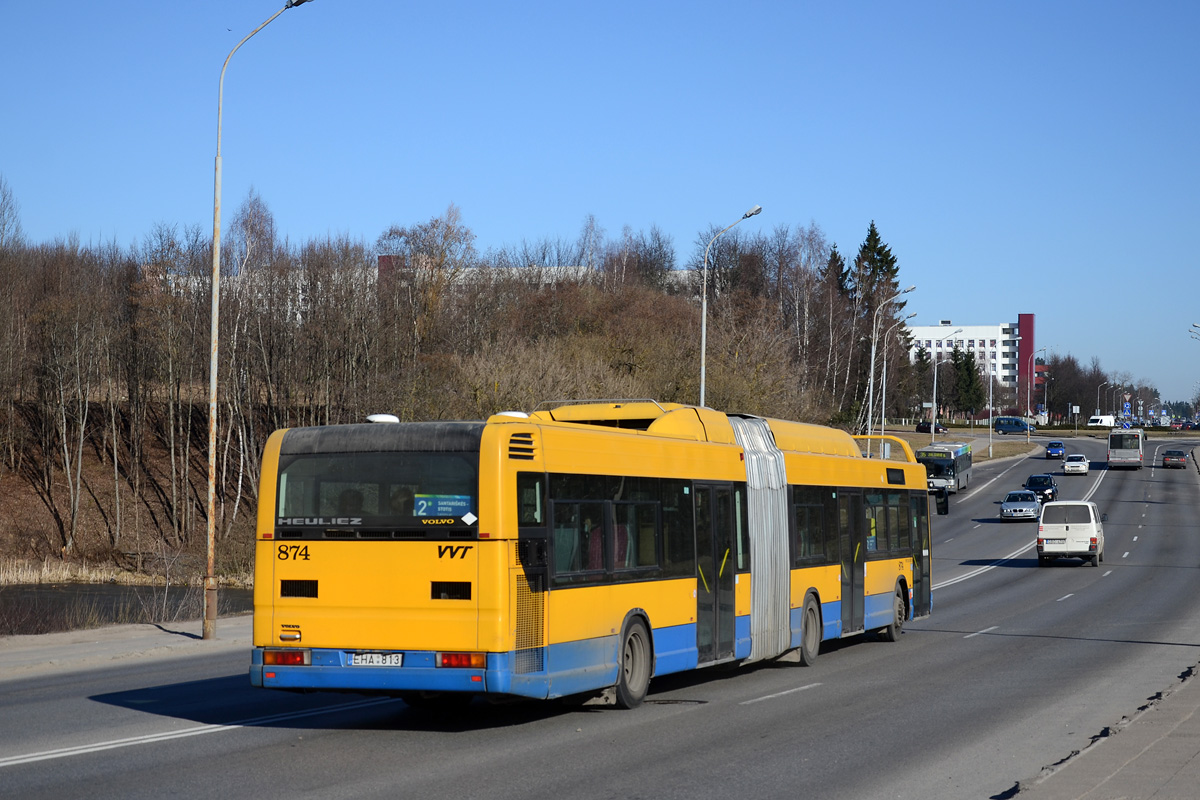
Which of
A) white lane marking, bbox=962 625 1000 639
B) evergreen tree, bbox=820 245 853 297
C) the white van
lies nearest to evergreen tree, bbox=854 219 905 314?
evergreen tree, bbox=820 245 853 297

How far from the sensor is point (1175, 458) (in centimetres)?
8962

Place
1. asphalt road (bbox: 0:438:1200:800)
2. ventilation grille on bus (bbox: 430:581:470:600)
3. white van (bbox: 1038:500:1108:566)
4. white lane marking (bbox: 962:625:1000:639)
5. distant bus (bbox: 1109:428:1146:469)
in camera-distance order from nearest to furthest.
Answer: asphalt road (bbox: 0:438:1200:800) < ventilation grille on bus (bbox: 430:581:470:600) < white lane marking (bbox: 962:625:1000:639) < white van (bbox: 1038:500:1108:566) < distant bus (bbox: 1109:428:1146:469)

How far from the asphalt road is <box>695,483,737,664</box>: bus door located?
601 mm

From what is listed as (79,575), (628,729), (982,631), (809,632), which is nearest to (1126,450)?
(79,575)

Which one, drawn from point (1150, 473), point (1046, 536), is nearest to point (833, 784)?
point (1046, 536)

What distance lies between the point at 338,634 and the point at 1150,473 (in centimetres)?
8882

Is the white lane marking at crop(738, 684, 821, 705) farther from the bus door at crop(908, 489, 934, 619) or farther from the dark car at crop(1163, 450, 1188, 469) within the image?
the dark car at crop(1163, 450, 1188, 469)

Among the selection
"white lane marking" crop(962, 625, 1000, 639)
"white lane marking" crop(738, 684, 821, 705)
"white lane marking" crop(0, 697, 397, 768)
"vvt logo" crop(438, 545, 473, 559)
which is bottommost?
"white lane marking" crop(962, 625, 1000, 639)

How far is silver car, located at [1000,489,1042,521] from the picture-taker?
197 ft

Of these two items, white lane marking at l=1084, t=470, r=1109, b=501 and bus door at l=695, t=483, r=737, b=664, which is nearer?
bus door at l=695, t=483, r=737, b=664

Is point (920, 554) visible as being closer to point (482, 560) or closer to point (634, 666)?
point (634, 666)

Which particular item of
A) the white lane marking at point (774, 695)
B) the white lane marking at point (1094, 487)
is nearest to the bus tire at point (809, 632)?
the white lane marking at point (774, 695)

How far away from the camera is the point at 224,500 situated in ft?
181

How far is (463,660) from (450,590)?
0.59 metres
